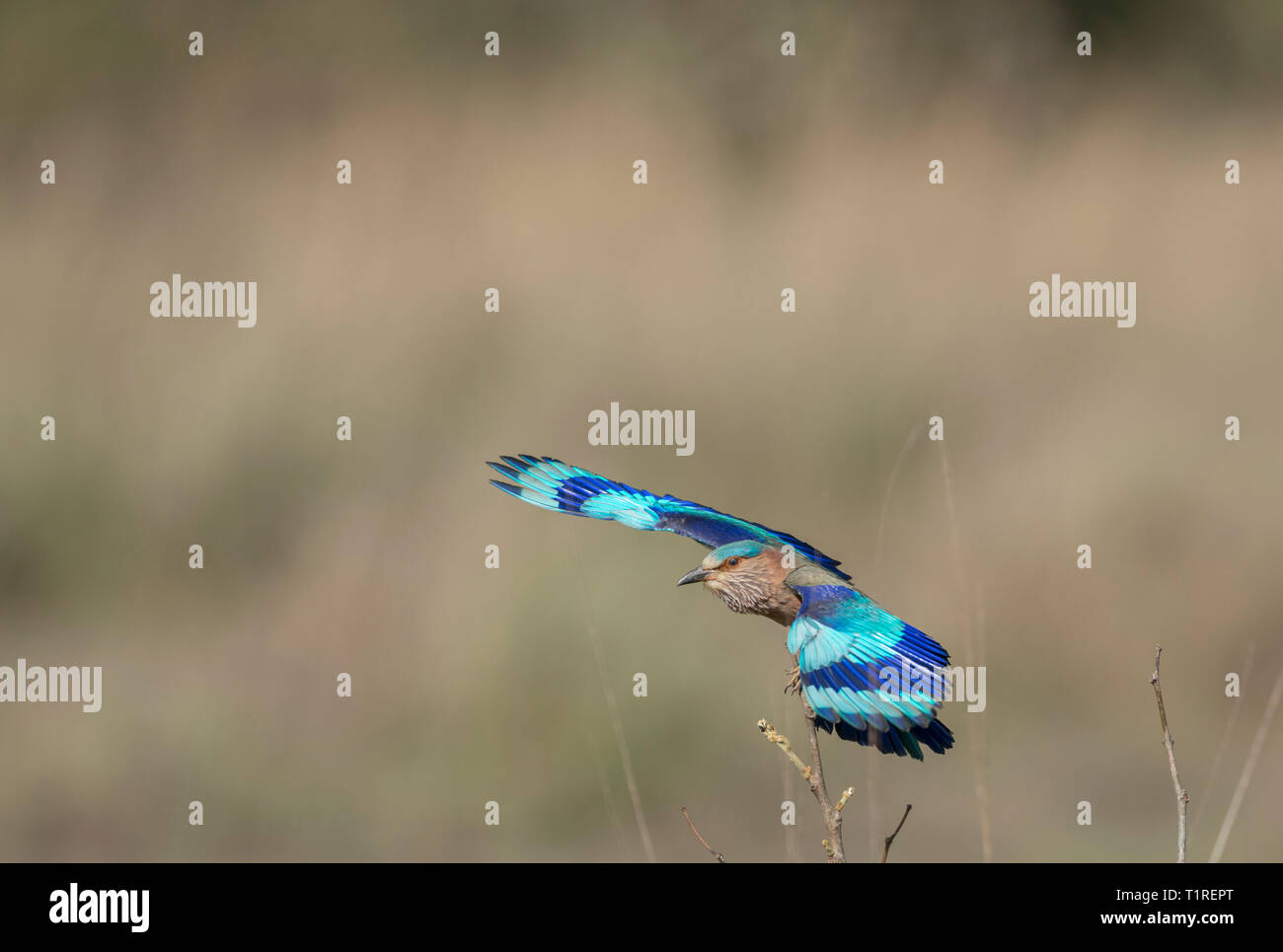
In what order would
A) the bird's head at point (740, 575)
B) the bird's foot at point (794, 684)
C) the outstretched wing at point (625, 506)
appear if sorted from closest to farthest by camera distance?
1. the bird's foot at point (794, 684)
2. the bird's head at point (740, 575)
3. the outstretched wing at point (625, 506)

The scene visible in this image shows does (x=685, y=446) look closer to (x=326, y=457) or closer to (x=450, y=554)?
(x=450, y=554)

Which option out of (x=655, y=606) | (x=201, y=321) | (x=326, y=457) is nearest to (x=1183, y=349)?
(x=655, y=606)

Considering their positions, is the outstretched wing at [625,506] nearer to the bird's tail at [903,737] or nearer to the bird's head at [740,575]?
the bird's head at [740,575]

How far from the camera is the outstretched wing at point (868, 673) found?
2.09 metres

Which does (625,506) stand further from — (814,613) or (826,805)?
(826,805)

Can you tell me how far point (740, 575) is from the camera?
2.50 metres

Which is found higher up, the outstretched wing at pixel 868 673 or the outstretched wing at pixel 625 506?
the outstretched wing at pixel 625 506

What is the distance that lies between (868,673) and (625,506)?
0.75 metres

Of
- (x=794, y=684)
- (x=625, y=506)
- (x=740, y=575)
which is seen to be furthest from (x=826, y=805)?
(x=625, y=506)

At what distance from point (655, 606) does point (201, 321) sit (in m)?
2.46

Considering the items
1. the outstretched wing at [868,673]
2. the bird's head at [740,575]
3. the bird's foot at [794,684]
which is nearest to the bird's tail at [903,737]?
the outstretched wing at [868,673]

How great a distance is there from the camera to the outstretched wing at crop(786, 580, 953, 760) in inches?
82.4

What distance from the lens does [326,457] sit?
7.20m

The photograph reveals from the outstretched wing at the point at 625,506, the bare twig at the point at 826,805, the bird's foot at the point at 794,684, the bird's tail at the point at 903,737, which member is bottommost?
the bare twig at the point at 826,805
